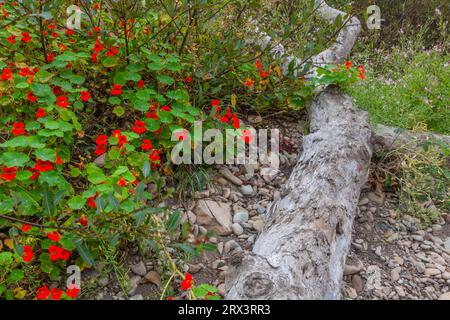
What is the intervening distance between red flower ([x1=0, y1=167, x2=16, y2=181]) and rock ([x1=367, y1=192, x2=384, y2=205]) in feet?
7.17

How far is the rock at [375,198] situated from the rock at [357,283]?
0.70 metres

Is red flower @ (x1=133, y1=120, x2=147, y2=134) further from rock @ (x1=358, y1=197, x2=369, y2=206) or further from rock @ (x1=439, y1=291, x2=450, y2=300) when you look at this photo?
rock @ (x1=439, y1=291, x2=450, y2=300)

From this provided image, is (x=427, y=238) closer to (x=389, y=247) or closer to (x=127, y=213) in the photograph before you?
(x=389, y=247)

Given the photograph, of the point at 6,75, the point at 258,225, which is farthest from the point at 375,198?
the point at 6,75

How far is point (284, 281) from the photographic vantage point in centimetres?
190

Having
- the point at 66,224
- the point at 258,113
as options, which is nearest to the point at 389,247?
the point at 258,113

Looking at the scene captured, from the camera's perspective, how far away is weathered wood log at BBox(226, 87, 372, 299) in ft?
6.32

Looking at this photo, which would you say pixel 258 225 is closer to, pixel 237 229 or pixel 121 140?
pixel 237 229

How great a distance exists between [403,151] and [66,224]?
→ 224cm

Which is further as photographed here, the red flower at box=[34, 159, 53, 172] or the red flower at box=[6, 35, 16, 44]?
the red flower at box=[6, 35, 16, 44]

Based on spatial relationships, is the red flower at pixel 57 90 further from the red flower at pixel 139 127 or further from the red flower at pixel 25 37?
the red flower at pixel 139 127

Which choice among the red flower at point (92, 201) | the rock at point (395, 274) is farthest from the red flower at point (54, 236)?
the rock at point (395, 274)

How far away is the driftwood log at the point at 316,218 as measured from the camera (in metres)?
1.93

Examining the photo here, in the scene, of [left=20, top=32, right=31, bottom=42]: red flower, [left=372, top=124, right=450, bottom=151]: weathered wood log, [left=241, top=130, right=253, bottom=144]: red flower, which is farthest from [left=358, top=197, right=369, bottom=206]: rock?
[left=20, top=32, right=31, bottom=42]: red flower
